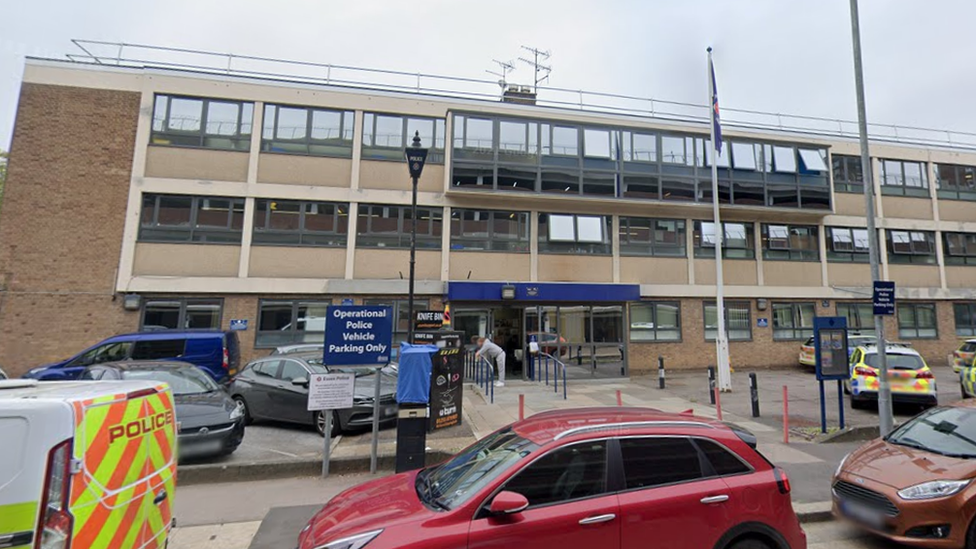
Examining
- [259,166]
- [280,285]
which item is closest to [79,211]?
[259,166]

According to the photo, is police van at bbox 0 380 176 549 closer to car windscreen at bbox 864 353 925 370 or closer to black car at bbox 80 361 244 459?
black car at bbox 80 361 244 459

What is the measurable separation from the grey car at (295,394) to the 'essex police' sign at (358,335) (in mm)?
1986

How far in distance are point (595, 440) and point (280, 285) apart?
14740 mm

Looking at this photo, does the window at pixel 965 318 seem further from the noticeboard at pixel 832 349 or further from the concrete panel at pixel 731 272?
the noticeboard at pixel 832 349

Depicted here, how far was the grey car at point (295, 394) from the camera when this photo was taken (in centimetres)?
851

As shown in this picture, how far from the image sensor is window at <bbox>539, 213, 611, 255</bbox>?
58.3ft

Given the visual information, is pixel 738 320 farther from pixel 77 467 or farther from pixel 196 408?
pixel 77 467

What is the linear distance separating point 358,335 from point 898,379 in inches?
490

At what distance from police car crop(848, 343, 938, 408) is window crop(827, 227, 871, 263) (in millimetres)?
11557

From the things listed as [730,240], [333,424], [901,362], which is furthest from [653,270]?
[333,424]

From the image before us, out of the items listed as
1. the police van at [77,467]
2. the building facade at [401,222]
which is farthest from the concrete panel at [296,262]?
the police van at [77,467]

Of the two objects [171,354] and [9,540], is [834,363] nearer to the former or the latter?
[9,540]

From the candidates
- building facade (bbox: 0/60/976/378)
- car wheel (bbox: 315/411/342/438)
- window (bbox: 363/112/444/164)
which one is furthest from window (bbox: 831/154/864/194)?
car wheel (bbox: 315/411/342/438)

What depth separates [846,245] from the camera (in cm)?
2075
